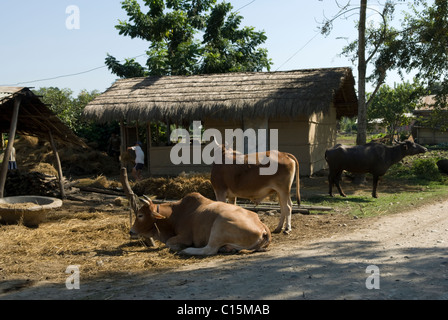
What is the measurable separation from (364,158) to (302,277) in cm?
875

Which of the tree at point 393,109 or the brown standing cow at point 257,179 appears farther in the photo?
the tree at point 393,109

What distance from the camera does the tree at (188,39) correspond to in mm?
23922

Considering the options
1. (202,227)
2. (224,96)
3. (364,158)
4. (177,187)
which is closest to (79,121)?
(224,96)

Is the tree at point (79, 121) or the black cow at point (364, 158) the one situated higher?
the tree at point (79, 121)

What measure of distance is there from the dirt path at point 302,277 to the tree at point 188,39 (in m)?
18.4

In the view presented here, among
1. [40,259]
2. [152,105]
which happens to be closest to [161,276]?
[40,259]

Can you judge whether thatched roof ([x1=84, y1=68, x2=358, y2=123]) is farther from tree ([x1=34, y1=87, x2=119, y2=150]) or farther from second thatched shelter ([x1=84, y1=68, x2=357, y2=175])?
tree ([x1=34, y1=87, x2=119, y2=150])

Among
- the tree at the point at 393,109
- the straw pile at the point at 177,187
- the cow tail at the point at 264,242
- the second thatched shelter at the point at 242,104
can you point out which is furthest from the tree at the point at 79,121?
the tree at the point at 393,109

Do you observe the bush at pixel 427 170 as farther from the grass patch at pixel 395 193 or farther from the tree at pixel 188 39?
the tree at pixel 188 39

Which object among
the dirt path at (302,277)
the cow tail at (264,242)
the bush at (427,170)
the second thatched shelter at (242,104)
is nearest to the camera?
the dirt path at (302,277)

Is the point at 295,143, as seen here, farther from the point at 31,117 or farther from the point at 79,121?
the point at 79,121

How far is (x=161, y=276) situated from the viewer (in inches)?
217

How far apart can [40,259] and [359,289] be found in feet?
14.6
